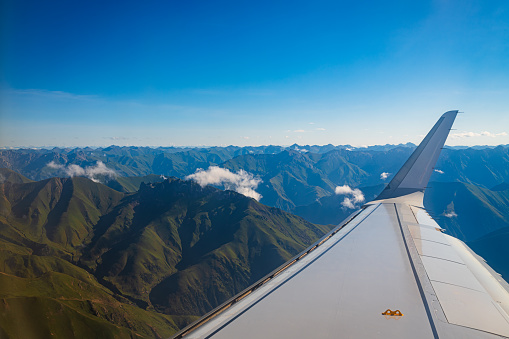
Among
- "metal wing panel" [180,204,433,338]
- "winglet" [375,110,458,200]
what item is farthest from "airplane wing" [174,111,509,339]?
"winglet" [375,110,458,200]

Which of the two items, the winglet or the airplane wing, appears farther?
the winglet

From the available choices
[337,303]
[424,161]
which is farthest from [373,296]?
[424,161]

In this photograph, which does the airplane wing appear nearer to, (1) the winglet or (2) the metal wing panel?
(2) the metal wing panel

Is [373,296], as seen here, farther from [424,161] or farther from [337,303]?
[424,161]

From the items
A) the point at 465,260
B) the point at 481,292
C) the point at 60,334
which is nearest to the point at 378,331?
the point at 481,292

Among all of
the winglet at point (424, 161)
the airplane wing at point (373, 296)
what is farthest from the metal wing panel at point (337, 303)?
the winglet at point (424, 161)

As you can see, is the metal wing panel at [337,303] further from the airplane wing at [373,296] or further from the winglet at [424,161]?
the winglet at [424,161]

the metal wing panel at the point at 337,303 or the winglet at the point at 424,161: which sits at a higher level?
the winglet at the point at 424,161
